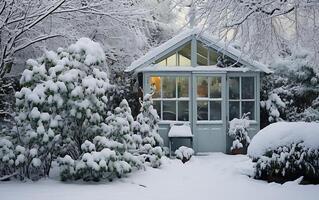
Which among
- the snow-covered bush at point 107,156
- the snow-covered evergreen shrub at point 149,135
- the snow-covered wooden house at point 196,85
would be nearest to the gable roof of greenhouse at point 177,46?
the snow-covered wooden house at point 196,85

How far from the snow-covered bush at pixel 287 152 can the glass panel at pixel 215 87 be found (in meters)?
5.20

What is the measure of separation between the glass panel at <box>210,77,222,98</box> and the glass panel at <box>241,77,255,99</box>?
87 centimetres

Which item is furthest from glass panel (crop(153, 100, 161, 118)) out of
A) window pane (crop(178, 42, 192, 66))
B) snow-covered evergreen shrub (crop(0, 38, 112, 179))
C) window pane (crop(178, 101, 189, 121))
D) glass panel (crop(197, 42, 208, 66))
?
snow-covered evergreen shrub (crop(0, 38, 112, 179))

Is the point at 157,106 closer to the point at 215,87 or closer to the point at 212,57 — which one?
the point at 215,87

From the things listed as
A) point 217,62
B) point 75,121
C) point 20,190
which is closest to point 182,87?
point 217,62

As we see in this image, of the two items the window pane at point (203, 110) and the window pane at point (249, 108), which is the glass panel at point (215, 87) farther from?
the window pane at point (249, 108)

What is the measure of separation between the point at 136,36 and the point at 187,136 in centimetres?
392

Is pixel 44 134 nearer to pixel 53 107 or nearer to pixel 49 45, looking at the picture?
pixel 53 107

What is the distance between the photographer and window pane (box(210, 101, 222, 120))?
1584 cm

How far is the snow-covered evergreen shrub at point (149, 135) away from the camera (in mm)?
12148

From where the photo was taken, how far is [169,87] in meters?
15.8

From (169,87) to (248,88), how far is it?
2.78 m

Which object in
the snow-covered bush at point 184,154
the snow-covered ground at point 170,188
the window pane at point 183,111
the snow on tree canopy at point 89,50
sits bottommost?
the snow-covered ground at point 170,188

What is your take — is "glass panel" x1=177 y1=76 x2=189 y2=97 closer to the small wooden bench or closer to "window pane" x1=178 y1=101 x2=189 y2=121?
"window pane" x1=178 y1=101 x2=189 y2=121
